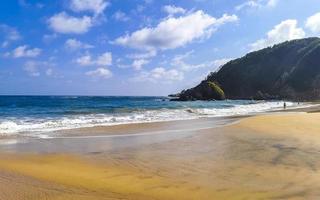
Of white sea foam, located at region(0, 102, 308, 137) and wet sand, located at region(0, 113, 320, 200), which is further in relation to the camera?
white sea foam, located at region(0, 102, 308, 137)

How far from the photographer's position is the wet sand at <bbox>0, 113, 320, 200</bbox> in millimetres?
6727

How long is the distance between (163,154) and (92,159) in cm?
210

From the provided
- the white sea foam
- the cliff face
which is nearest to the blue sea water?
the white sea foam

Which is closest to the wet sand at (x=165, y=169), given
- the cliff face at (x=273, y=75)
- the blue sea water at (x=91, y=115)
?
the blue sea water at (x=91, y=115)

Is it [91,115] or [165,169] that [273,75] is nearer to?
[91,115]

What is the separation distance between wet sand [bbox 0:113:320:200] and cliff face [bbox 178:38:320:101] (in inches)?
3441

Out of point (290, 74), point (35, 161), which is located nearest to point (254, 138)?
point (35, 161)

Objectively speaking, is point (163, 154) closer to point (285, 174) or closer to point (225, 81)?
point (285, 174)

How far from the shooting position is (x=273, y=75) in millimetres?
128000

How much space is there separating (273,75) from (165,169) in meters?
126

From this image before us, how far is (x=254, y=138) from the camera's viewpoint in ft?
46.7

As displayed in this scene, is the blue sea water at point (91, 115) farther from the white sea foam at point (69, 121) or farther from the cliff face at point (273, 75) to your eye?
the cliff face at point (273, 75)

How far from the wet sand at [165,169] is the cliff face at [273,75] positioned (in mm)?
87403

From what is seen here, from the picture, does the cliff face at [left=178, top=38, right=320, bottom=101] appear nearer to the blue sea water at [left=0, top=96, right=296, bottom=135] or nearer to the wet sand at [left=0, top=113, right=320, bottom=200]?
the blue sea water at [left=0, top=96, right=296, bottom=135]
